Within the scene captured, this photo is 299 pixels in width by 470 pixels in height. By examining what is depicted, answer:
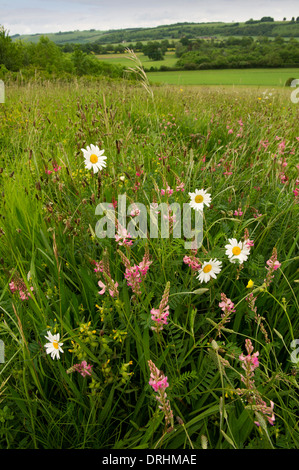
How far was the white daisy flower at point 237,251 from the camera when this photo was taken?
1.29 metres

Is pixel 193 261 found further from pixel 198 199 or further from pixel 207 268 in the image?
pixel 198 199

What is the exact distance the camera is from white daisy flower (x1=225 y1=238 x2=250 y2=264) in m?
1.29

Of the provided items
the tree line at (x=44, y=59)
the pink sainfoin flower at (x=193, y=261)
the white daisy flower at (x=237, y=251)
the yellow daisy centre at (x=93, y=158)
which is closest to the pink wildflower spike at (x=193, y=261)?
the pink sainfoin flower at (x=193, y=261)

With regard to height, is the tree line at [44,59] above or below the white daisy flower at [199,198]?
above

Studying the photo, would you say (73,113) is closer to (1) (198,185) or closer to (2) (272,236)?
(1) (198,185)

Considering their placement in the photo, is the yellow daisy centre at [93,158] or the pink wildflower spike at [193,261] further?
the yellow daisy centre at [93,158]

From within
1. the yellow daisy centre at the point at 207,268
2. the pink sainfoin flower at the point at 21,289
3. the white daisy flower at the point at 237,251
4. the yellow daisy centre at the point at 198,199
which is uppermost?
the yellow daisy centre at the point at 198,199

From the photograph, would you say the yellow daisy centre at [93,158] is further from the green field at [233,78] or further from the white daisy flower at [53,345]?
the green field at [233,78]

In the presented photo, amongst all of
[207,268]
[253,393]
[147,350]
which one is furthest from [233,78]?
[253,393]

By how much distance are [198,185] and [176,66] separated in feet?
127

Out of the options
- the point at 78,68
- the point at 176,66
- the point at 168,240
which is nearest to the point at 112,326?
the point at 168,240

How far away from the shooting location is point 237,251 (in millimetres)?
1330

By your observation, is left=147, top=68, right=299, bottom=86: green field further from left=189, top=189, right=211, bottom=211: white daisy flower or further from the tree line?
left=189, top=189, right=211, bottom=211: white daisy flower

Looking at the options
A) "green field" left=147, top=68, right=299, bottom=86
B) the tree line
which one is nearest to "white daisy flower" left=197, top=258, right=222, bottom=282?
the tree line
